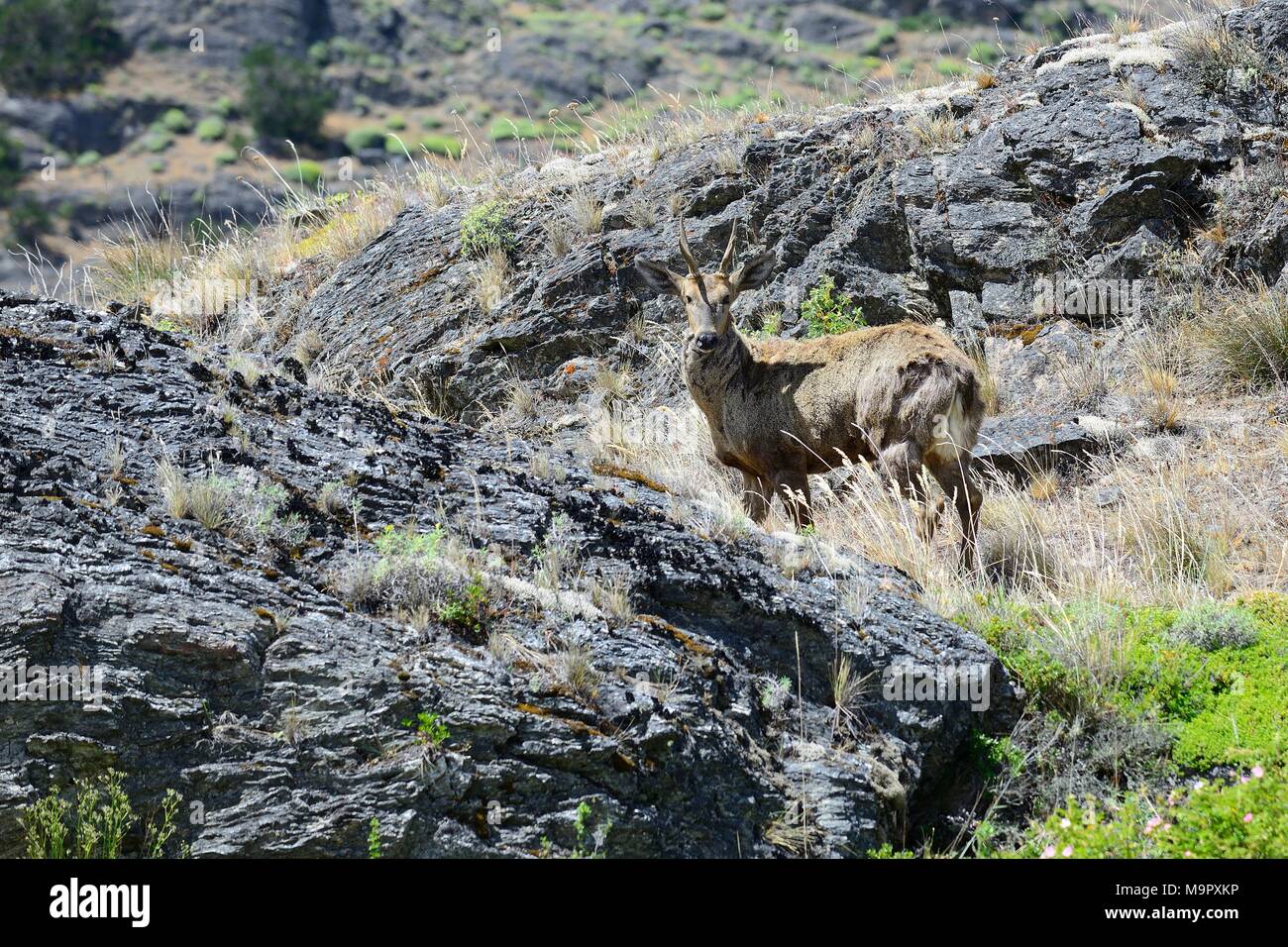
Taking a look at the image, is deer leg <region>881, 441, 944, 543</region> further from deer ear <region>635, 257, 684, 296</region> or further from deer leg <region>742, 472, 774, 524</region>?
deer ear <region>635, 257, 684, 296</region>

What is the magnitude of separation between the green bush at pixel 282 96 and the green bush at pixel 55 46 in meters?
8.93

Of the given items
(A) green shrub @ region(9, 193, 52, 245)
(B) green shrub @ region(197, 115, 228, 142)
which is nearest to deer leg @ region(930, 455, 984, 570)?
(A) green shrub @ region(9, 193, 52, 245)

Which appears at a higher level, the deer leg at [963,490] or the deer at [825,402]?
the deer at [825,402]

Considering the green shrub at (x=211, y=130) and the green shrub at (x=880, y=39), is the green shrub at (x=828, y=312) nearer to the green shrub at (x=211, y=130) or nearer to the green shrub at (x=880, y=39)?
the green shrub at (x=880, y=39)

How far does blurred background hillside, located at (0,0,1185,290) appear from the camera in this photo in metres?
64.7

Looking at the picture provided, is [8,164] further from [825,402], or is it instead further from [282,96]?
[825,402]

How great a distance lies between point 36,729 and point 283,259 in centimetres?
1192

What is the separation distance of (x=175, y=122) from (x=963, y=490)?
69.7m

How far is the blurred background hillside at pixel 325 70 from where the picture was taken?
64.7 metres

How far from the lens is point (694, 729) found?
5.34 m

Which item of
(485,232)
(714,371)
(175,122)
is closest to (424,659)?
(714,371)

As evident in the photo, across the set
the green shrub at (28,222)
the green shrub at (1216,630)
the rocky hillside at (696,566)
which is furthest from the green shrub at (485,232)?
the green shrub at (28,222)

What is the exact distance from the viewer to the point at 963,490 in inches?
364
